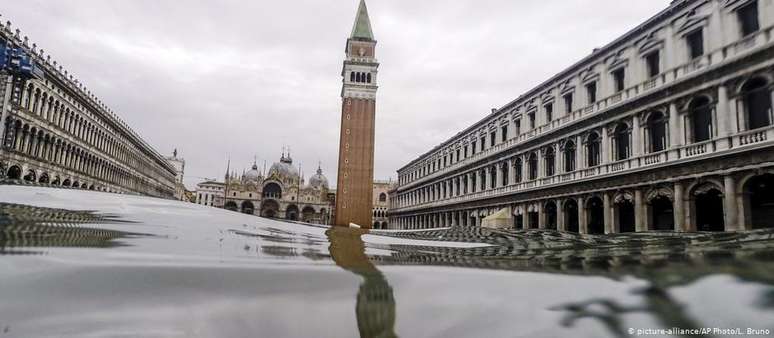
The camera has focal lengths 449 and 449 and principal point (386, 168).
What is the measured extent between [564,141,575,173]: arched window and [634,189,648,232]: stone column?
4612 mm

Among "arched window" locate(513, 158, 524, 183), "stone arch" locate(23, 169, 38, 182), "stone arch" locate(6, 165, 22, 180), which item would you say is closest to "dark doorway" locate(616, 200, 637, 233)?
"arched window" locate(513, 158, 524, 183)

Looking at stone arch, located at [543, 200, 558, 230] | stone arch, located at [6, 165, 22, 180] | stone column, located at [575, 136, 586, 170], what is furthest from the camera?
stone arch, located at [6, 165, 22, 180]

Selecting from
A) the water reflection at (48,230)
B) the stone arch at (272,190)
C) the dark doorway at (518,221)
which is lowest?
the water reflection at (48,230)

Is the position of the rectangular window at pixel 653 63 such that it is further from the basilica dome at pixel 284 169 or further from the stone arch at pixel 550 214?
the basilica dome at pixel 284 169

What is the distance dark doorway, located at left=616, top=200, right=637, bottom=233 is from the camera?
59.5 feet

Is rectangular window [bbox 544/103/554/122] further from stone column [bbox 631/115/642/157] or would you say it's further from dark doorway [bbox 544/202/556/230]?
stone column [bbox 631/115/642/157]

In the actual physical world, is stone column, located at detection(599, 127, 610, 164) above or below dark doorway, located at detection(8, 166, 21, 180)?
above

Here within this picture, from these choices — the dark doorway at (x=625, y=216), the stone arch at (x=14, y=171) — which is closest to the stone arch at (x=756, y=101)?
the dark doorway at (x=625, y=216)

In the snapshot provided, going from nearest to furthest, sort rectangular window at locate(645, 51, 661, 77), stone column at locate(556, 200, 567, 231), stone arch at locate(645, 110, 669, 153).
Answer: stone arch at locate(645, 110, 669, 153) → rectangular window at locate(645, 51, 661, 77) → stone column at locate(556, 200, 567, 231)

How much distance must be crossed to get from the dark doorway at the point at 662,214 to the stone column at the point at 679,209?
0.72 meters

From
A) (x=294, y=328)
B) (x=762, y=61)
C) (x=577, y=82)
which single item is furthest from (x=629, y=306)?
(x=577, y=82)

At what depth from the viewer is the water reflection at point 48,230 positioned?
1.42 metres

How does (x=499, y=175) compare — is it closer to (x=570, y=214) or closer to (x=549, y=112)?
(x=549, y=112)

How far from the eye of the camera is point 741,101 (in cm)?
1380
